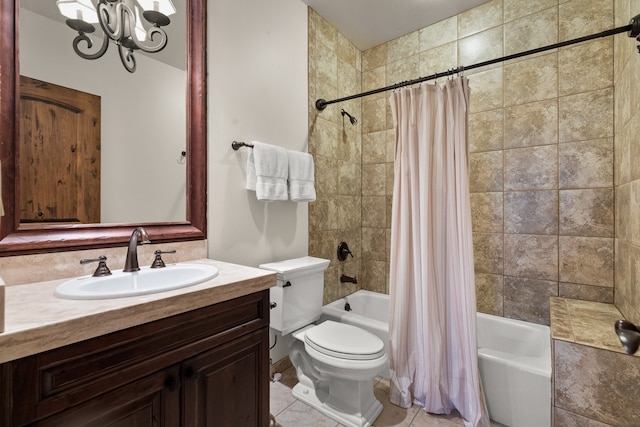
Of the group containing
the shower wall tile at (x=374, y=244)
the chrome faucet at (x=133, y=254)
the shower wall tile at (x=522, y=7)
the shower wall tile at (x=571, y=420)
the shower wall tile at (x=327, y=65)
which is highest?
the shower wall tile at (x=522, y=7)

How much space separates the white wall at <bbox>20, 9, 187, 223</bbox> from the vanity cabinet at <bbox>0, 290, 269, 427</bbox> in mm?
658

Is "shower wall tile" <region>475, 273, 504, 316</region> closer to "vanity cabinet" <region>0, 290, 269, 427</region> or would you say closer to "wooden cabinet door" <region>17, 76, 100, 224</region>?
"vanity cabinet" <region>0, 290, 269, 427</region>

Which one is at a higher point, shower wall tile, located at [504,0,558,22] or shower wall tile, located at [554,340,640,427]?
shower wall tile, located at [504,0,558,22]

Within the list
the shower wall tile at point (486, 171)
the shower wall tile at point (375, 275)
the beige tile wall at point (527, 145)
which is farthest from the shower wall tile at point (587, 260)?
the shower wall tile at point (375, 275)

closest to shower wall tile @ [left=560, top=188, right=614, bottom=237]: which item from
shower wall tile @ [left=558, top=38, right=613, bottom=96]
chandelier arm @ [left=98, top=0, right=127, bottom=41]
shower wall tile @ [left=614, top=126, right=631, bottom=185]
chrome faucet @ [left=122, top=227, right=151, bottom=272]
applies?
shower wall tile @ [left=614, top=126, right=631, bottom=185]

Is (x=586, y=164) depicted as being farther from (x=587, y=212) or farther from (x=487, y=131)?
(x=487, y=131)

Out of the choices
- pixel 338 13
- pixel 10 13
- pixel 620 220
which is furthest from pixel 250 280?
pixel 338 13

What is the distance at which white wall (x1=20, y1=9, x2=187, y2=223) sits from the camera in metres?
1.11

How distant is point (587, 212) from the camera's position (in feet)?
5.95

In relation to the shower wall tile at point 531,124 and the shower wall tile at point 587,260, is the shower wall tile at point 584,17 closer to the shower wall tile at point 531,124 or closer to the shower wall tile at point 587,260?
the shower wall tile at point 531,124

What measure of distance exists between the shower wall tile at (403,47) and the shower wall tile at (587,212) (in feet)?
5.36

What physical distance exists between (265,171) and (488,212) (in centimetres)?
167

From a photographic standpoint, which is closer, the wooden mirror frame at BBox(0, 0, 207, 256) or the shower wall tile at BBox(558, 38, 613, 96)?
the wooden mirror frame at BBox(0, 0, 207, 256)

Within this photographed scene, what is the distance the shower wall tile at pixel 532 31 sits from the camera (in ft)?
6.37
